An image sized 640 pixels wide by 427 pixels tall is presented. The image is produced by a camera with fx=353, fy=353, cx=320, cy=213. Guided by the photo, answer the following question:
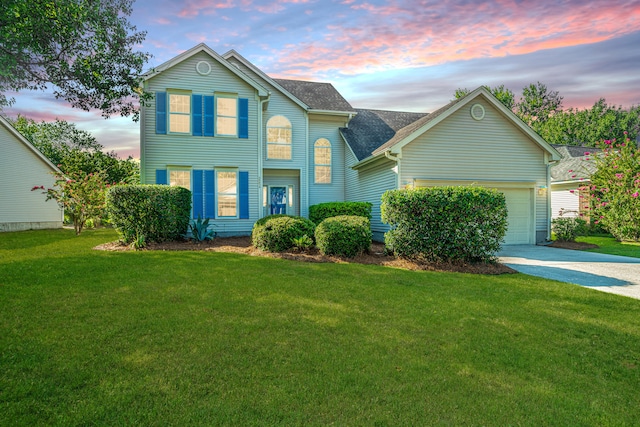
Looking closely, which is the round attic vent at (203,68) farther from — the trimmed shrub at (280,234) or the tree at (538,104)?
the tree at (538,104)

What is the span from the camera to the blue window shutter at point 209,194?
45.5ft

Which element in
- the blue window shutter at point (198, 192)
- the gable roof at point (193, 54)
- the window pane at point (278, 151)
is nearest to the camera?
the gable roof at point (193, 54)

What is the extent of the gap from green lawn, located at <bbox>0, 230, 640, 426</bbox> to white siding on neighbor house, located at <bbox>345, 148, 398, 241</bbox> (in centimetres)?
704

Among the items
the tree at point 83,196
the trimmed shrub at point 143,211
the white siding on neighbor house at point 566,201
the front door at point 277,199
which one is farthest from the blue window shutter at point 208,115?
the white siding on neighbor house at point 566,201

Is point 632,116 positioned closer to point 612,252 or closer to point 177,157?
point 612,252

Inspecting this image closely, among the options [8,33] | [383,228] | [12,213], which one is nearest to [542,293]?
[383,228]

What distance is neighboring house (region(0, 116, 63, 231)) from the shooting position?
18.7m

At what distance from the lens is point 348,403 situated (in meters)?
2.80

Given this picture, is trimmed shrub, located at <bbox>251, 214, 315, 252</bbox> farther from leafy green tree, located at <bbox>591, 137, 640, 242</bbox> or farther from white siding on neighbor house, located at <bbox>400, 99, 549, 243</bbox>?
leafy green tree, located at <bbox>591, 137, 640, 242</bbox>

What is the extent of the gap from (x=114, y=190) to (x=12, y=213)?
13.6 metres

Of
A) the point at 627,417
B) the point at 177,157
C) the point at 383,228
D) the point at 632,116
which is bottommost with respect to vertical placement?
the point at 627,417

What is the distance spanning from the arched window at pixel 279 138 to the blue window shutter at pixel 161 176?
4.53m

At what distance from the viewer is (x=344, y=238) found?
934 cm

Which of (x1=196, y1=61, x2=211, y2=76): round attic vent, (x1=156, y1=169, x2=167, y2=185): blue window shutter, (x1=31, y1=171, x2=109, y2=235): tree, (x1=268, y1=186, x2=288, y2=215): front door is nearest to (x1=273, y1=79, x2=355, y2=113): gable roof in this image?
(x1=268, y1=186, x2=288, y2=215): front door
